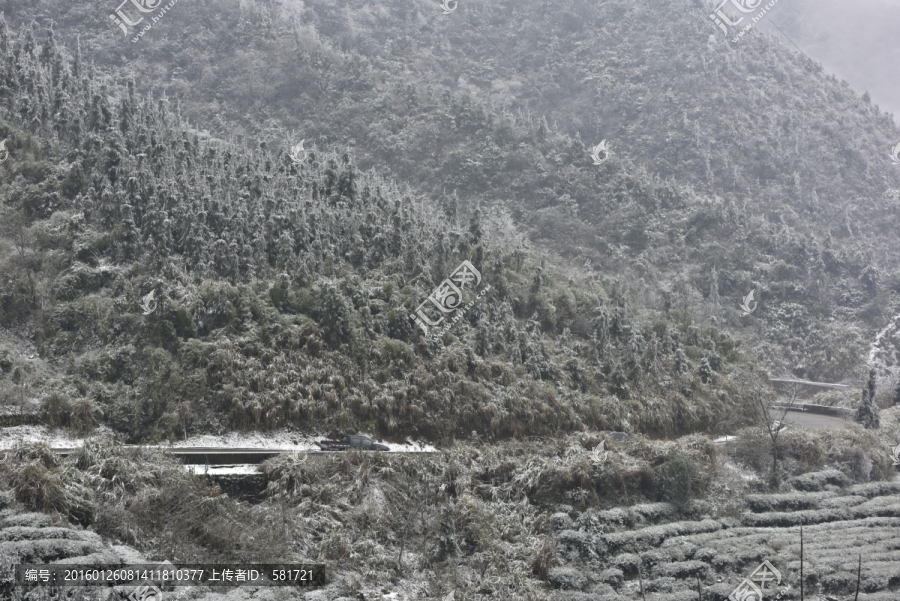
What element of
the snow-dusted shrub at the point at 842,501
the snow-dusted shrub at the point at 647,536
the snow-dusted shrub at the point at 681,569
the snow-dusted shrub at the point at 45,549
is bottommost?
the snow-dusted shrub at the point at 681,569

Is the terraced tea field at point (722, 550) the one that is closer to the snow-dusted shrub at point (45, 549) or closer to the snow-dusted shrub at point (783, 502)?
the snow-dusted shrub at point (783, 502)

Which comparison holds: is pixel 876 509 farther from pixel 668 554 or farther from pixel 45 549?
pixel 45 549

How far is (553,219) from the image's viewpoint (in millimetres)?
54875

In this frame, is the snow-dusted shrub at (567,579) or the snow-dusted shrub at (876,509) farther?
the snow-dusted shrub at (876,509)

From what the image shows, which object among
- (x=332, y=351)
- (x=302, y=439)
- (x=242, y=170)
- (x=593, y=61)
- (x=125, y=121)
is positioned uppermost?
(x=593, y=61)

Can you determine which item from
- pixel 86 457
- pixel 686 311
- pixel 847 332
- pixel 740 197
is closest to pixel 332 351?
pixel 86 457

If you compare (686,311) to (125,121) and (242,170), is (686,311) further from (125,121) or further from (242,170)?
(125,121)

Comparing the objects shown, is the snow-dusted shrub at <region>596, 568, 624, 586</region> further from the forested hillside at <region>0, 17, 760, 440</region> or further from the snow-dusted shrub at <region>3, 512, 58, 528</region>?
the snow-dusted shrub at <region>3, 512, 58, 528</region>

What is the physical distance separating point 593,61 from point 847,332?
4177 cm

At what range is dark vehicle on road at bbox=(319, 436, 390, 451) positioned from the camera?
86.7 ft

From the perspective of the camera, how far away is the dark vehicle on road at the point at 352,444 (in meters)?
26.4

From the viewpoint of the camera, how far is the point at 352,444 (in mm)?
26656

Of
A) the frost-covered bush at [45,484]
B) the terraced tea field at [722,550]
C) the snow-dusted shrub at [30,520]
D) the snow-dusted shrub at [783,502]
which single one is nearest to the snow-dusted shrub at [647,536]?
the terraced tea field at [722,550]

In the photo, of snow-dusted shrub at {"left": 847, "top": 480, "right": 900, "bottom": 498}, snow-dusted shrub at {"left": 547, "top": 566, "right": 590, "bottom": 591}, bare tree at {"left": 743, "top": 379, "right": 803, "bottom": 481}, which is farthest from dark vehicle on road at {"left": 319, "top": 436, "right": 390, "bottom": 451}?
snow-dusted shrub at {"left": 847, "top": 480, "right": 900, "bottom": 498}
